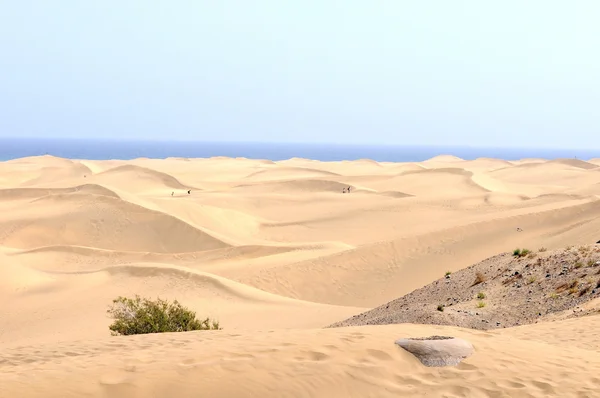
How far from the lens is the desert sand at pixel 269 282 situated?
23.6 feet

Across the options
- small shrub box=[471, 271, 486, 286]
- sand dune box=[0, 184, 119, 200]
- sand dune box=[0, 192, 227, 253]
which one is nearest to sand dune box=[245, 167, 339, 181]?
sand dune box=[0, 184, 119, 200]

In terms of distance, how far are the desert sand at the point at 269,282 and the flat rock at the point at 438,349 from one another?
0.15 meters

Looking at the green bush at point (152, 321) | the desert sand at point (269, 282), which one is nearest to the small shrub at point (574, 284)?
the desert sand at point (269, 282)

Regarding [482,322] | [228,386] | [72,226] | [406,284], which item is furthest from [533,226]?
[228,386]

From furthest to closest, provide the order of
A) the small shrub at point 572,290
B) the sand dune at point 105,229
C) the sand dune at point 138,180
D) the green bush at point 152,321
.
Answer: the sand dune at point 138,180 → the sand dune at point 105,229 → the small shrub at point 572,290 → the green bush at point 152,321

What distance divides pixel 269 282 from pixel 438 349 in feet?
49.7

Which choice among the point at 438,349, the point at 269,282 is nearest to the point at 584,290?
the point at 438,349

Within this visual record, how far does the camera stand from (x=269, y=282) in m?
22.7

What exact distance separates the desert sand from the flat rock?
5.9 inches

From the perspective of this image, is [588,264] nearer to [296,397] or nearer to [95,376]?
[296,397]

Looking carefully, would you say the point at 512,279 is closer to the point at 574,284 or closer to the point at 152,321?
the point at 574,284

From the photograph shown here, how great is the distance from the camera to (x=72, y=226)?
33.6 meters

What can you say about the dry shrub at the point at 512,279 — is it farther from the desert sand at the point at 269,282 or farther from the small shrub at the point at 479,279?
the desert sand at the point at 269,282

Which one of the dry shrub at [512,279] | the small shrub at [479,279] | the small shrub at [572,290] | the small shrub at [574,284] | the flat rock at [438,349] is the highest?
the flat rock at [438,349]
